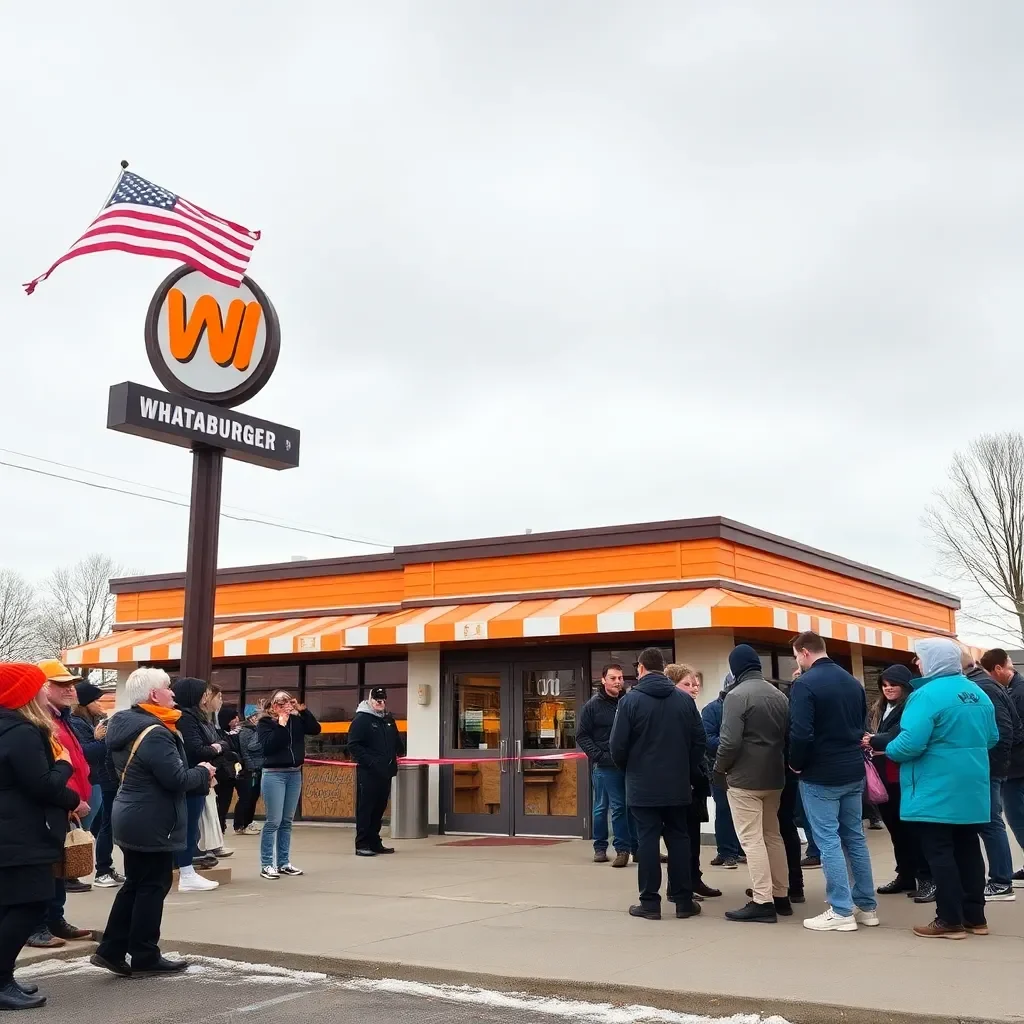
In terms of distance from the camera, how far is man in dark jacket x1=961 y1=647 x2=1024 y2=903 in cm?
784

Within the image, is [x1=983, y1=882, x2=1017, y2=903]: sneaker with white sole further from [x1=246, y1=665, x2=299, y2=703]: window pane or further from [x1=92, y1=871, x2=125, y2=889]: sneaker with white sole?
[x1=246, y1=665, x2=299, y2=703]: window pane

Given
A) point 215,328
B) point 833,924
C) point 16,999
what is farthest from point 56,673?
point 215,328

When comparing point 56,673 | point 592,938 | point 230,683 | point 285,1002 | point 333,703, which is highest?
point 230,683

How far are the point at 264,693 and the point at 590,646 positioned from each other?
6042 mm

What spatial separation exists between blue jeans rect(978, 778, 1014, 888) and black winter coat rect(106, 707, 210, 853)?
17.9 ft

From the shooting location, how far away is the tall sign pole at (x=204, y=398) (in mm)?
11977

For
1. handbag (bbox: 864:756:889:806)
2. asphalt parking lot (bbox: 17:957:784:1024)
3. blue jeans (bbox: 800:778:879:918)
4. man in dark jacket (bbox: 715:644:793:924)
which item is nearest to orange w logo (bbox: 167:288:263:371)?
asphalt parking lot (bbox: 17:957:784:1024)

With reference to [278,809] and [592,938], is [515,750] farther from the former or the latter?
[592,938]

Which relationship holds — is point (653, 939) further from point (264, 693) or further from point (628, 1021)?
point (264, 693)

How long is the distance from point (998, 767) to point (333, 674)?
11.2 metres

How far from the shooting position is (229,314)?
1319 cm

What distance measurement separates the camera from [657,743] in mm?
7863

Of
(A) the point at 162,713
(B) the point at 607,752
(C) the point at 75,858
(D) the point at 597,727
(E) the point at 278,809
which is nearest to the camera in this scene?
(C) the point at 75,858

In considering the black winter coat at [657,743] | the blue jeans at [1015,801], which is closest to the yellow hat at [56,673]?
the black winter coat at [657,743]
